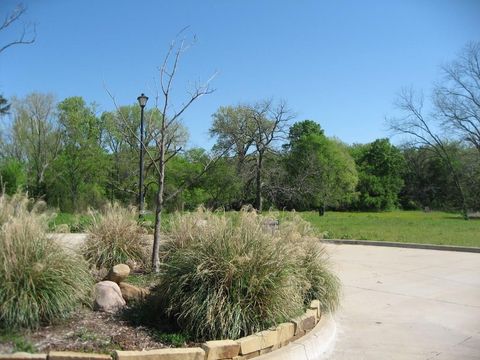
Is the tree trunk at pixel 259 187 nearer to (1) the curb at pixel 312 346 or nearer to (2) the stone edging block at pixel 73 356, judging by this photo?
(1) the curb at pixel 312 346

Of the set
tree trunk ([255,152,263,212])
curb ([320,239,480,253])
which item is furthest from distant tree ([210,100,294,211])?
curb ([320,239,480,253])

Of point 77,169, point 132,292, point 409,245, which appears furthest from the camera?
point 77,169

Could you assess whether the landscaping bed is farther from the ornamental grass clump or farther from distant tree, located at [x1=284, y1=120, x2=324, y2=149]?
distant tree, located at [x1=284, y1=120, x2=324, y2=149]

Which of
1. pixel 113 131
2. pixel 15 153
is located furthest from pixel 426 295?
pixel 15 153

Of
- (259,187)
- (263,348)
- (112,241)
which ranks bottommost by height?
(263,348)

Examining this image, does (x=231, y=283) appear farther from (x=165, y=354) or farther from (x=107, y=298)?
(x=107, y=298)

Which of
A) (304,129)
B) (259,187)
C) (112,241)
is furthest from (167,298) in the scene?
(304,129)

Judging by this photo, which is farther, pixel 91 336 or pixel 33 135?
pixel 33 135

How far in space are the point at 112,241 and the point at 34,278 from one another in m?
2.77

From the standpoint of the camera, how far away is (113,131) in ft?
139

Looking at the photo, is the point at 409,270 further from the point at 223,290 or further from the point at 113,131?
the point at 113,131

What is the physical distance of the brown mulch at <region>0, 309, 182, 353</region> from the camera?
148 inches

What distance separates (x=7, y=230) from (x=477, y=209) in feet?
169

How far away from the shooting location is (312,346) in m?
4.47
